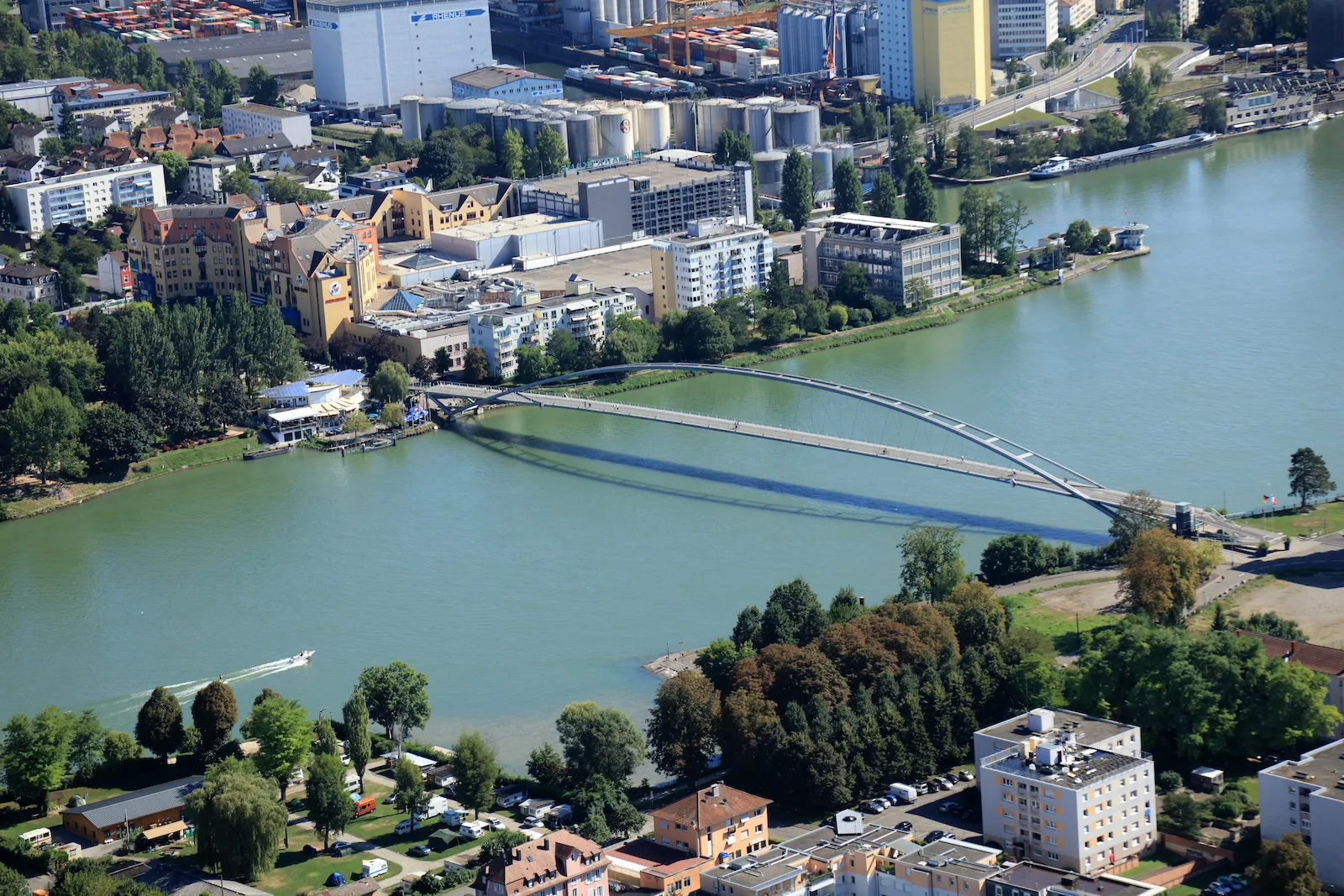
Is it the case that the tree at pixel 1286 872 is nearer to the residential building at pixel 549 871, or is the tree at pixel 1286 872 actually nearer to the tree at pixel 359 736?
the residential building at pixel 549 871

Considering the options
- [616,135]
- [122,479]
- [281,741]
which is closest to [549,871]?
[281,741]

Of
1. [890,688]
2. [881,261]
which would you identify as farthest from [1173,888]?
[881,261]

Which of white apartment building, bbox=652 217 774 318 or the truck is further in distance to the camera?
white apartment building, bbox=652 217 774 318

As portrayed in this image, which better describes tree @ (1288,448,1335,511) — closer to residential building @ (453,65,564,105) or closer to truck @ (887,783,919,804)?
truck @ (887,783,919,804)

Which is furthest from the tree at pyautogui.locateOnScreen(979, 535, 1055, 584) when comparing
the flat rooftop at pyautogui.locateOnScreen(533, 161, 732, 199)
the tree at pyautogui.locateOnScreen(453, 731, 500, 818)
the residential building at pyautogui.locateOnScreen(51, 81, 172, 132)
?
the residential building at pyautogui.locateOnScreen(51, 81, 172, 132)

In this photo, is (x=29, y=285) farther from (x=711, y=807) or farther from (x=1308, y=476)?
(x=711, y=807)

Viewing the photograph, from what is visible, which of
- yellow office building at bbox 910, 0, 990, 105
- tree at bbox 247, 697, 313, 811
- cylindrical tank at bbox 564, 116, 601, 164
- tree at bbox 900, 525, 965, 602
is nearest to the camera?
tree at bbox 247, 697, 313, 811

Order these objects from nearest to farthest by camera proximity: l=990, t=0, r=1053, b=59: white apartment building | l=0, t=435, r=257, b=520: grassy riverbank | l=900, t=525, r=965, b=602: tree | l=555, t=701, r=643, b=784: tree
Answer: l=555, t=701, r=643, b=784: tree → l=900, t=525, r=965, b=602: tree → l=0, t=435, r=257, b=520: grassy riverbank → l=990, t=0, r=1053, b=59: white apartment building
